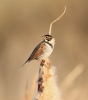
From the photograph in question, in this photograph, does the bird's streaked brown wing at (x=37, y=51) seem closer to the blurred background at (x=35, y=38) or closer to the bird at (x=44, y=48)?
the bird at (x=44, y=48)

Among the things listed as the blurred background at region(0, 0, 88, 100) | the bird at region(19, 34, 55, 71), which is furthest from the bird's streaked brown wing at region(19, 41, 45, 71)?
the blurred background at region(0, 0, 88, 100)

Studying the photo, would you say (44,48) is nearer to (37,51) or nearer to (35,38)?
(37,51)

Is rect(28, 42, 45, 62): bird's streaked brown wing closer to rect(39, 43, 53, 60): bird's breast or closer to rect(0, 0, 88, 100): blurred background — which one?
rect(39, 43, 53, 60): bird's breast

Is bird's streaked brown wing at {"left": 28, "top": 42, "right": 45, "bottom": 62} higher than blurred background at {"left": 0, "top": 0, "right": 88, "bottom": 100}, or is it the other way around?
blurred background at {"left": 0, "top": 0, "right": 88, "bottom": 100}

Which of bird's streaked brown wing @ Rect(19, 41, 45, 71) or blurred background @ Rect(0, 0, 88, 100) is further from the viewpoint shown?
blurred background @ Rect(0, 0, 88, 100)

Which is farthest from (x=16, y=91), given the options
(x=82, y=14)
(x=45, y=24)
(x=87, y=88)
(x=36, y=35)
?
(x=82, y=14)

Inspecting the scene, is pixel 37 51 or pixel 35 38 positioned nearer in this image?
pixel 37 51

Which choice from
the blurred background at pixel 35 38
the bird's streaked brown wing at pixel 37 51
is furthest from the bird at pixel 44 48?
the blurred background at pixel 35 38

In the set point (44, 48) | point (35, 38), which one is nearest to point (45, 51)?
point (44, 48)
